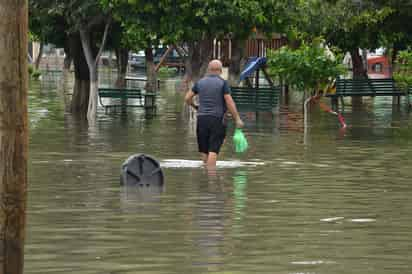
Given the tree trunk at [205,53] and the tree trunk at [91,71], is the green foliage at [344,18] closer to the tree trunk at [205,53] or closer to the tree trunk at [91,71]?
the tree trunk at [205,53]

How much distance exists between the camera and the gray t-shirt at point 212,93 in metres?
18.9

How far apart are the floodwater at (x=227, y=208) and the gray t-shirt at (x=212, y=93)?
914mm

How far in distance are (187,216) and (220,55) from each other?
52.3 meters

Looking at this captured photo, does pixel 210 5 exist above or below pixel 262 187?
above

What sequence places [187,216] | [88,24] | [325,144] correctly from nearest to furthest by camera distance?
[187,216]
[325,144]
[88,24]

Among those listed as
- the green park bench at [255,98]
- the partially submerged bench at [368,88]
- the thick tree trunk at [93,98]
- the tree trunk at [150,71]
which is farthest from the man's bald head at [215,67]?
the tree trunk at [150,71]

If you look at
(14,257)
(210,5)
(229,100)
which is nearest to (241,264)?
(14,257)

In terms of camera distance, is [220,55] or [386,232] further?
[220,55]

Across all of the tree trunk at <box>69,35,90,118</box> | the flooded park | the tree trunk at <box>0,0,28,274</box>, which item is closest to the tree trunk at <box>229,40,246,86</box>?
the flooded park

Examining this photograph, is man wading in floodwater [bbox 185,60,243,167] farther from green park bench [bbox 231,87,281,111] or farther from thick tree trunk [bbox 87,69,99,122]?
green park bench [bbox 231,87,281,111]

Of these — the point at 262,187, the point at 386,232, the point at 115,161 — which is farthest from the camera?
the point at 115,161

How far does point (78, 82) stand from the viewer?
40.8m

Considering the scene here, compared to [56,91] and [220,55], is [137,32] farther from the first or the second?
[220,55]

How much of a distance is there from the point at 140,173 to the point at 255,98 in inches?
844
